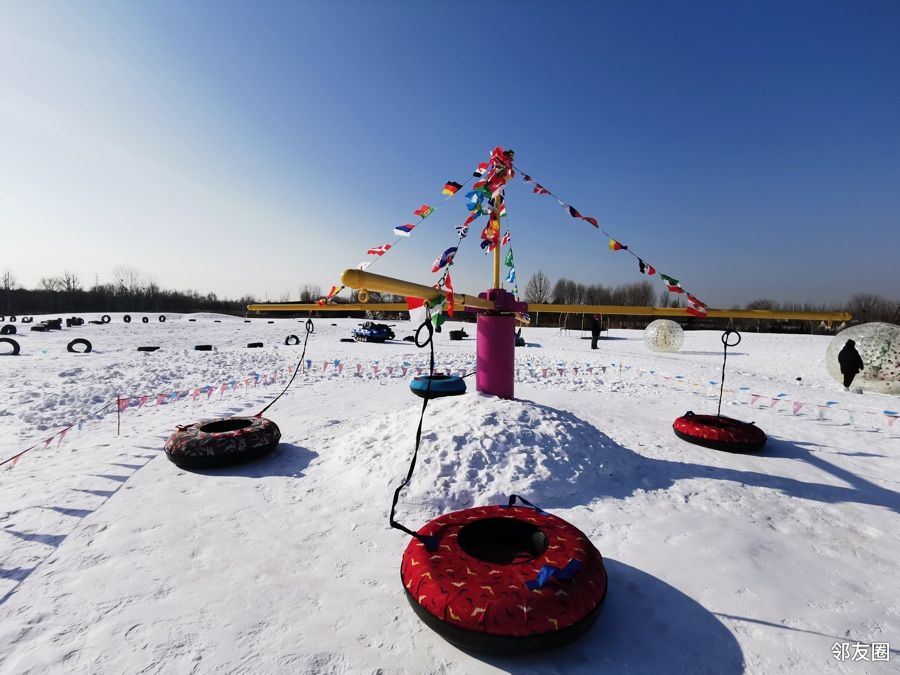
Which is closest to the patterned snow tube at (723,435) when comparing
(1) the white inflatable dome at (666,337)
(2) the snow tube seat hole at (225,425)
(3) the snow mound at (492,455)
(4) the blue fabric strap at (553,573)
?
(3) the snow mound at (492,455)

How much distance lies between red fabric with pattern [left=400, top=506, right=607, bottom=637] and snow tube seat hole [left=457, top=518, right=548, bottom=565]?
33cm

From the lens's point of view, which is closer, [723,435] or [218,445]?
[218,445]

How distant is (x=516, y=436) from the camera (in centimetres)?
518

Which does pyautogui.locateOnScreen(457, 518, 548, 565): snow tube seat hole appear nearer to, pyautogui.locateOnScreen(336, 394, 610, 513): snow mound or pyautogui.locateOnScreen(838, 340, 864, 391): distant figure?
pyautogui.locateOnScreen(336, 394, 610, 513): snow mound

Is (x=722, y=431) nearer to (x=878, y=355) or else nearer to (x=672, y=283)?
(x=672, y=283)

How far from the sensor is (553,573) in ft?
8.93

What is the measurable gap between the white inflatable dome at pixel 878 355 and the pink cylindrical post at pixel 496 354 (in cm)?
1157

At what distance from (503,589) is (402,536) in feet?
5.39

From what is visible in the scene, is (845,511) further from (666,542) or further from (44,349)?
(44,349)

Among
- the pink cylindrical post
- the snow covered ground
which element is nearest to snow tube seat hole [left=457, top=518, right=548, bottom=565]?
the snow covered ground

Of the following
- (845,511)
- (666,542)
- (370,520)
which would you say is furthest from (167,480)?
(845,511)

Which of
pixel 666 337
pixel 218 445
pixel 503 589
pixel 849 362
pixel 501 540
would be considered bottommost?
pixel 501 540

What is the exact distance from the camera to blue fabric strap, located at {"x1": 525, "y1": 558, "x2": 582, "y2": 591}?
265cm

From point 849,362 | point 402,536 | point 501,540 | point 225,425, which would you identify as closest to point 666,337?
point 849,362
